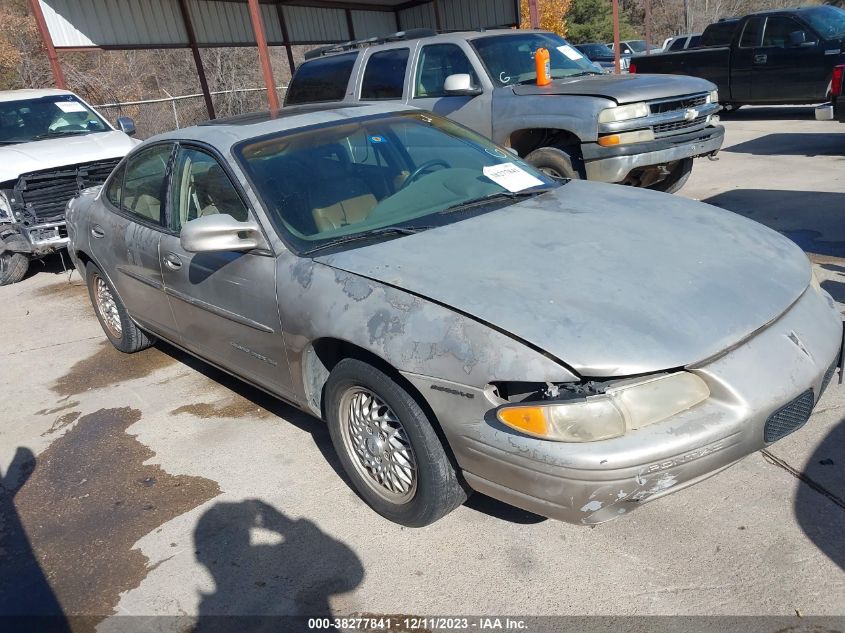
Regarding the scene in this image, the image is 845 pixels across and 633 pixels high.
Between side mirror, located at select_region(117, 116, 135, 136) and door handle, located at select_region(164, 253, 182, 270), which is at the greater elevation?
side mirror, located at select_region(117, 116, 135, 136)

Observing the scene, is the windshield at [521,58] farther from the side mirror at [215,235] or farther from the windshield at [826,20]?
the windshield at [826,20]

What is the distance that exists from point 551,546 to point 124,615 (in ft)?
5.39

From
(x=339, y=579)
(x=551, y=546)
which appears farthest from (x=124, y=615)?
(x=551, y=546)

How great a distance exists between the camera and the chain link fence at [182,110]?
66.1 ft

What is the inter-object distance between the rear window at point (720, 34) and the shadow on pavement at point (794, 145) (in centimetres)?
309

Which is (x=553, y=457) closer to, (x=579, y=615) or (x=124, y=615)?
(x=579, y=615)

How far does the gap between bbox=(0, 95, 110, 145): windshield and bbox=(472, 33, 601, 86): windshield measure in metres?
4.91

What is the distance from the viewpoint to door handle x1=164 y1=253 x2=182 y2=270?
12.3 feet

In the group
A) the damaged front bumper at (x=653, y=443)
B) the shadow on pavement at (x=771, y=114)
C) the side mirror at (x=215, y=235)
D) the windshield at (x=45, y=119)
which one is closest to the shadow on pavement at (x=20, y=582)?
the side mirror at (x=215, y=235)

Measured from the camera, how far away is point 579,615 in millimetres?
2365

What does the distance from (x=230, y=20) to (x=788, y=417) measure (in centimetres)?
1555

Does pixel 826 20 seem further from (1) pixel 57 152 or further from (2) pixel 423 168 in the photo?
(1) pixel 57 152

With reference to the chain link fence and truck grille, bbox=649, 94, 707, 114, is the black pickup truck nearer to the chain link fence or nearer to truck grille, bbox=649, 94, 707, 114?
truck grille, bbox=649, 94, 707, 114

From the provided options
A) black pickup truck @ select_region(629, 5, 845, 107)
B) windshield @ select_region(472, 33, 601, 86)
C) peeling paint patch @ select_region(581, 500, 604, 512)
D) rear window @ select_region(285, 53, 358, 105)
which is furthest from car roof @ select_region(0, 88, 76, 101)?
black pickup truck @ select_region(629, 5, 845, 107)
